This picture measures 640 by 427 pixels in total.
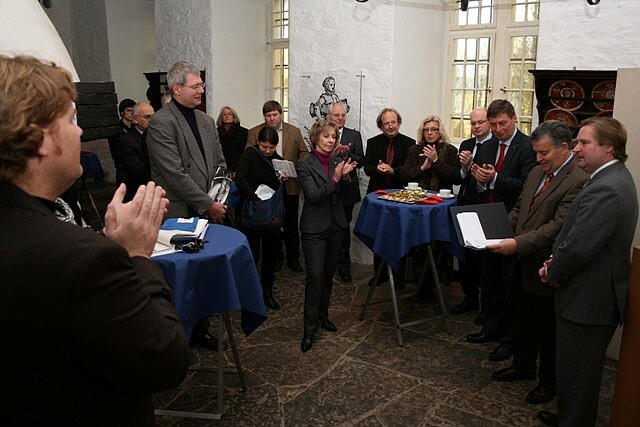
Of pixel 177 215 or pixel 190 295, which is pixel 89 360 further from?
pixel 177 215

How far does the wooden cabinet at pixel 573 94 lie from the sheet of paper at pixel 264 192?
2.57 meters

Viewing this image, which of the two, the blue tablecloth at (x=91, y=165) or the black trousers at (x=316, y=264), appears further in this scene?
the blue tablecloth at (x=91, y=165)

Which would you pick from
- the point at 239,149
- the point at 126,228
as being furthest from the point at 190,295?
the point at 239,149

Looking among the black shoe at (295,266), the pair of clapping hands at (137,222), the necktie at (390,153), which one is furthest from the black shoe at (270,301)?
the pair of clapping hands at (137,222)

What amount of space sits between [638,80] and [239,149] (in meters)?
4.40

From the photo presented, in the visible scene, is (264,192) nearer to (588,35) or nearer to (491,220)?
(491,220)

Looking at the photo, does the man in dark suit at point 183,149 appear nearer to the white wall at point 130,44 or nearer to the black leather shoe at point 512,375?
the black leather shoe at point 512,375

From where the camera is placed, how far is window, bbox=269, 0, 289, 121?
870cm

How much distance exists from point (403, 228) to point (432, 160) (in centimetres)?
109

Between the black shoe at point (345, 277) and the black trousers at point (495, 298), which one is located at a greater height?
the black trousers at point (495, 298)

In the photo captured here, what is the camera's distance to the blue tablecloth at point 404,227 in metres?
4.77

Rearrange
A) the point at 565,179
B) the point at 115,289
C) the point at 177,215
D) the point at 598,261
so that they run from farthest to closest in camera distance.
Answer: the point at 177,215 → the point at 565,179 → the point at 598,261 → the point at 115,289

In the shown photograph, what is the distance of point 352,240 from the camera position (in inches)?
290

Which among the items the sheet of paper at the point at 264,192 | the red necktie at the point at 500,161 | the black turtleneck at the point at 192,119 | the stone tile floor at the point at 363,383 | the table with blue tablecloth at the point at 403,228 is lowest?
the stone tile floor at the point at 363,383
